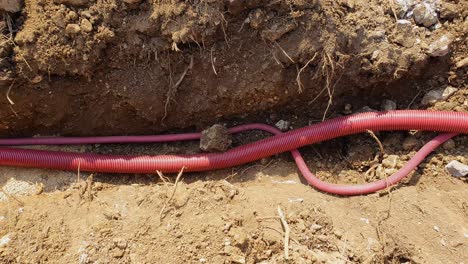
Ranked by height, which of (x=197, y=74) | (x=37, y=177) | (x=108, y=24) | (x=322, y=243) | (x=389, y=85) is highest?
(x=108, y=24)

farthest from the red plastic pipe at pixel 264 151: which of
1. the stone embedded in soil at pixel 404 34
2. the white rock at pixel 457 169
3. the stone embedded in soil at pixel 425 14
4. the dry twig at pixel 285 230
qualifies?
the stone embedded in soil at pixel 425 14

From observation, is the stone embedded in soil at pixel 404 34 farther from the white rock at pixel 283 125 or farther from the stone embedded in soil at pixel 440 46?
the white rock at pixel 283 125

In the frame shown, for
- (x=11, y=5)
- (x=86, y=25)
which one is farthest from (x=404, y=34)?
(x=11, y=5)

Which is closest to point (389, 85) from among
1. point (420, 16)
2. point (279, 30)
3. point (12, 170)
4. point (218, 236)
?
point (420, 16)

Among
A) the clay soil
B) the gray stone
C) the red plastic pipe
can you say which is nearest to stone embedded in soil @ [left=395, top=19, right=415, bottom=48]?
the clay soil

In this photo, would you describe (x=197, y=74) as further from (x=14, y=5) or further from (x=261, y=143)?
(x=14, y=5)

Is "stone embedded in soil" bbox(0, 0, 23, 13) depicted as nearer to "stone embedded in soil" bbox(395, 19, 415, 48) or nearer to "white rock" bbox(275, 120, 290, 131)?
"white rock" bbox(275, 120, 290, 131)
